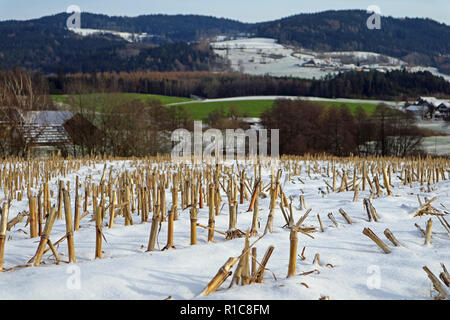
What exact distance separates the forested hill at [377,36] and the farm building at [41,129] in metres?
89.3

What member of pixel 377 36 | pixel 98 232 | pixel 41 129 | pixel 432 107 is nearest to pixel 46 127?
pixel 41 129

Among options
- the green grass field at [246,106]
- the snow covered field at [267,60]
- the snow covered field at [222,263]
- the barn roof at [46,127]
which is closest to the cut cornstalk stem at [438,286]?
the snow covered field at [222,263]

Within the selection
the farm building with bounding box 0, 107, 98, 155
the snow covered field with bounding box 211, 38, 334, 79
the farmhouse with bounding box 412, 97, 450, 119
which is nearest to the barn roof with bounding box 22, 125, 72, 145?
the farm building with bounding box 0, 107, 98, 155

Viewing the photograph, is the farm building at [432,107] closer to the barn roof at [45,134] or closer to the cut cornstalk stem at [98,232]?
the barn roof at [45,134]

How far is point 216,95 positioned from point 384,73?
1318 inches

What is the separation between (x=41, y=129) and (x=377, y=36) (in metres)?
152

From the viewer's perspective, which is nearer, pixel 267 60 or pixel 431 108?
pixel 431 108

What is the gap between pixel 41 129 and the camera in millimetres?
28328

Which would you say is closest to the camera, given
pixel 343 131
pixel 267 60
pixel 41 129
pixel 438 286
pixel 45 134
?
pixel 438 286

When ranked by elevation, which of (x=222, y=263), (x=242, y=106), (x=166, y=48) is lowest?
(x=222, y=263)

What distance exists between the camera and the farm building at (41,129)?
26812 millimetres

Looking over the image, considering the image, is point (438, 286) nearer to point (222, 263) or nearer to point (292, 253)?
point (292, 253)

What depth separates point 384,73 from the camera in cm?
7825
